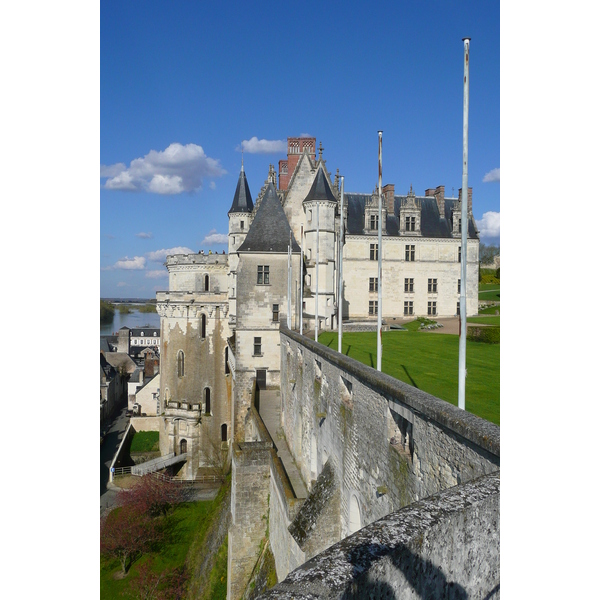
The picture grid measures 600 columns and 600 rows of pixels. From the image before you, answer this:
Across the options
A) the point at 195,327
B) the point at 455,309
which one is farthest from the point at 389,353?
the point at 455,309

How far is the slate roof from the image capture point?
36062 millimetres

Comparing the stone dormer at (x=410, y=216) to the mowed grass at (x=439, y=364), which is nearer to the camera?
the mowed grass at (x=439, y=364)

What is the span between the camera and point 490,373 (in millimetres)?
11312

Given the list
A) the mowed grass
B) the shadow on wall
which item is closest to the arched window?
the mowed grass

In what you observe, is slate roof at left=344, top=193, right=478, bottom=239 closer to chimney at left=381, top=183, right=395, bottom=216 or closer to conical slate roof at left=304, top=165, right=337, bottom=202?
chimney at left=381, top=183, right=395, bottom=216

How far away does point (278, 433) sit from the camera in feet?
65.5

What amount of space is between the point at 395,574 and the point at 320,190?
25.2 m

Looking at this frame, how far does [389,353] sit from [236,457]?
6199mm

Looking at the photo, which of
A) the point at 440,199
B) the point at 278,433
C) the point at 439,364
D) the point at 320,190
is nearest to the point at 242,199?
the point at 320,190

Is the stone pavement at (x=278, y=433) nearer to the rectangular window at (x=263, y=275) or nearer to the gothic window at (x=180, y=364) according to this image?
the rectangular window at (x=263, y=275)

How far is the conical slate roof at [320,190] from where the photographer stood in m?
26.6

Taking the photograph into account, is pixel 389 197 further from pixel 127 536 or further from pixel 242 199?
pixel 127 536

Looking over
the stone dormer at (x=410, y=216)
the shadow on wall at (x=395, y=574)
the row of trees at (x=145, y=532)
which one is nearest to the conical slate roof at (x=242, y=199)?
the stone dormer at (x=410, y=216)

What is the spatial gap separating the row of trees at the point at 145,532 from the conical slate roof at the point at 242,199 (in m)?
18.8
